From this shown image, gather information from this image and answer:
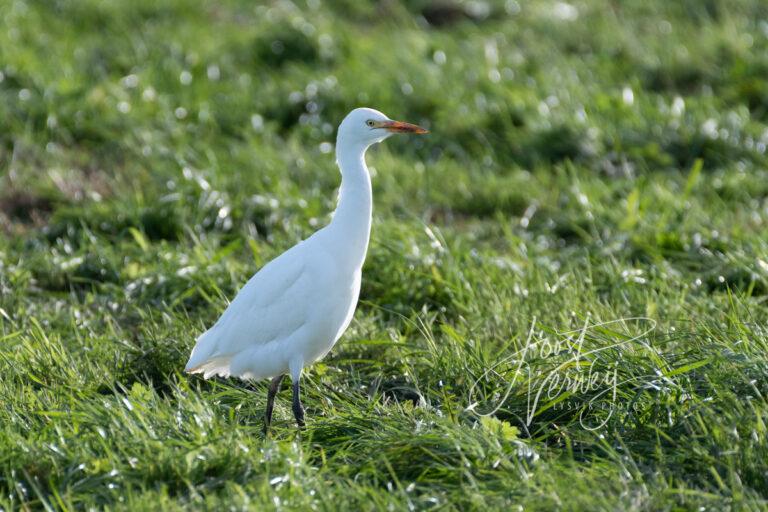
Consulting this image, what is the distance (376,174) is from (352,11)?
12.0 ft

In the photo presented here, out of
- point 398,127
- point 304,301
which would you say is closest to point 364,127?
point 398,127

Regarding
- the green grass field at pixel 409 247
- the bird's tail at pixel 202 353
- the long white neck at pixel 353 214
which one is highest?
the long white neck at pixel 353 214

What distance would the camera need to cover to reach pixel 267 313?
173 inches

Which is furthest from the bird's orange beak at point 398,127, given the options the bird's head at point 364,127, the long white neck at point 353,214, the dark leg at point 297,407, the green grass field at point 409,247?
the dark leg at point 297,407

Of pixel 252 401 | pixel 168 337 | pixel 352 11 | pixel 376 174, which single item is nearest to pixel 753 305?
pixel 252 401

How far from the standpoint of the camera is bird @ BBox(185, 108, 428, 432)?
4.29m

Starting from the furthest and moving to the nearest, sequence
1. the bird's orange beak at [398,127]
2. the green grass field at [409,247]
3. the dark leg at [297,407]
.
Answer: the bird's orange beak at [398,127], the dark leg at [297,407], the green grass field at [409,247]

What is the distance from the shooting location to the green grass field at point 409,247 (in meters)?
3.68

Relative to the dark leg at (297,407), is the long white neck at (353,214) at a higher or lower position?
higher

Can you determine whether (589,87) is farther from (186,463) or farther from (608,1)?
(186,463)

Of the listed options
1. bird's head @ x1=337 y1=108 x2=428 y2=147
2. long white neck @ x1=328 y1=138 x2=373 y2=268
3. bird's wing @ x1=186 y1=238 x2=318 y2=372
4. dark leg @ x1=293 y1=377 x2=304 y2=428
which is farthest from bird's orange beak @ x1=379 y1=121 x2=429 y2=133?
dark leg @ x1=293 y1=377 x2=304 y2=428

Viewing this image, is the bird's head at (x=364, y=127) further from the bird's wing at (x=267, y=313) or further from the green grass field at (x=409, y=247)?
the green grass field at (x=409, y=247)

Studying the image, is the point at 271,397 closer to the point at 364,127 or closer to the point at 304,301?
the point at 304,301

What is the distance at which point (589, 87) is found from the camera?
27.9 feet
